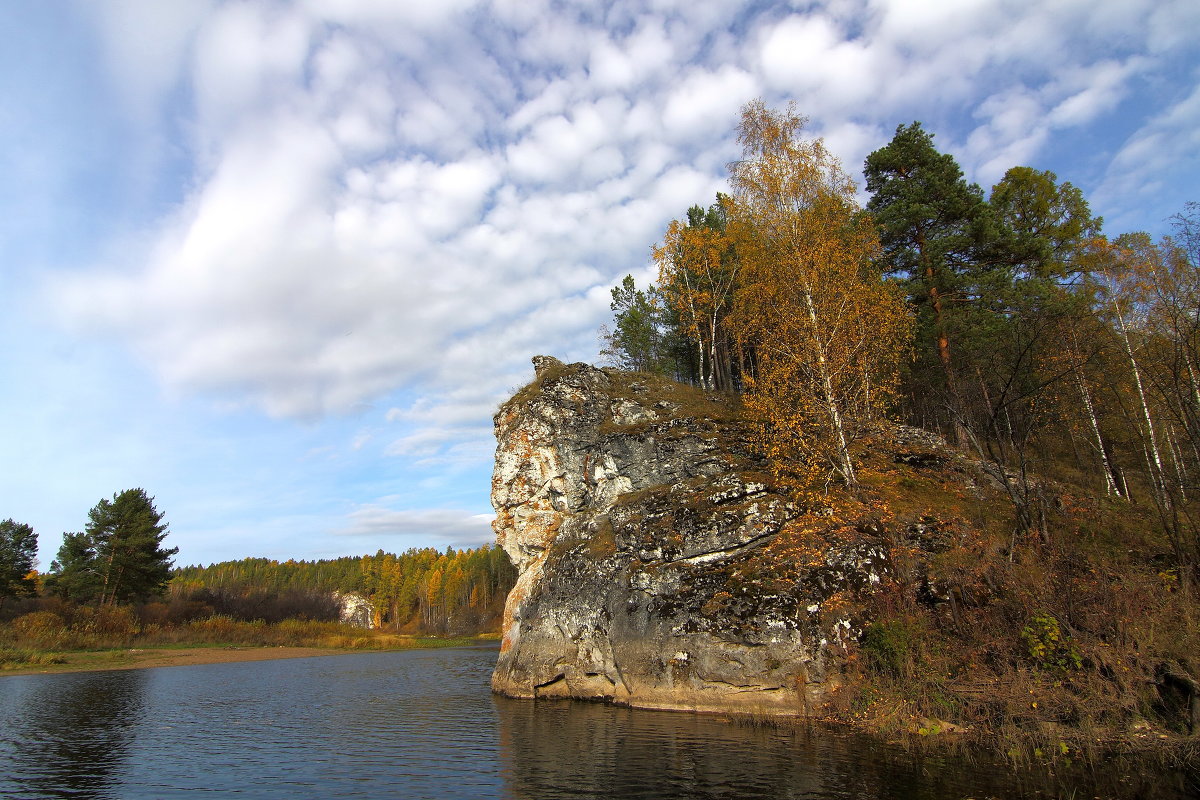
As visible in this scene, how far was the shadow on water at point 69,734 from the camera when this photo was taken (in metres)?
13.0

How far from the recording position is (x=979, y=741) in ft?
43.1

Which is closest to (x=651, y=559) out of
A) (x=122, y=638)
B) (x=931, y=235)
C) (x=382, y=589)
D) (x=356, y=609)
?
(x=931, y=235)

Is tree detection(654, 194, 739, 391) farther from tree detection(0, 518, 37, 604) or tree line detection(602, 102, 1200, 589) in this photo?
tree detection(0, 518, 37, 604)

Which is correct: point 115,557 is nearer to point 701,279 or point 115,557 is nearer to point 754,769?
point 701,279

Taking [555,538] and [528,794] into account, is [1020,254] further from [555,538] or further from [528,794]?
[528,794]

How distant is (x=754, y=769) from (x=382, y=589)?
133720 millimetres

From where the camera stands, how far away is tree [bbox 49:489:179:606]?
53125mm

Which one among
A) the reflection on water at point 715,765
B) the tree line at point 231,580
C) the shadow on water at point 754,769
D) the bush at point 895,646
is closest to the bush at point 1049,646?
the bush at point 895,646

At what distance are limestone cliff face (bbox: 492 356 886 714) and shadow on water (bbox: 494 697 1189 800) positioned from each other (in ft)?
7.54

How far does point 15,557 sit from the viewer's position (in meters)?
51.6

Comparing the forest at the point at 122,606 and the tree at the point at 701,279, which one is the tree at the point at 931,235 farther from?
the forest at the point at 122,606

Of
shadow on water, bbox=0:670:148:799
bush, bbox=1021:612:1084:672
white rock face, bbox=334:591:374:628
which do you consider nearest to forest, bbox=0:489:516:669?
shadow on water, bbox=0:670:148:799

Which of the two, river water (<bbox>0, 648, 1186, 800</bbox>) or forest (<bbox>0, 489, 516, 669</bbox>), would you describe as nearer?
river water (<bbox>0, 648, 1186, 800</bbox>)

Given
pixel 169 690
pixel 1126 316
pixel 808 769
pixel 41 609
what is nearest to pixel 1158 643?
pixel 808 769
